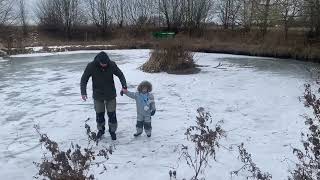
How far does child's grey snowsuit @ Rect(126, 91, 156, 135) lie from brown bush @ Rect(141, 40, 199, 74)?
30.6 feet

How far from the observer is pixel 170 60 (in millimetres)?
17969

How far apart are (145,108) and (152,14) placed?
39917 millimetres

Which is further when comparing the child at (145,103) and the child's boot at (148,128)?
the child's boot at (148,128)

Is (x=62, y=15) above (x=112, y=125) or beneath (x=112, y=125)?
above

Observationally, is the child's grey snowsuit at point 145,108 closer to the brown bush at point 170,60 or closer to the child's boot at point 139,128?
the child's boot at point 139,128

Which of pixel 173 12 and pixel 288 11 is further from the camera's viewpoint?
pixel 173 12

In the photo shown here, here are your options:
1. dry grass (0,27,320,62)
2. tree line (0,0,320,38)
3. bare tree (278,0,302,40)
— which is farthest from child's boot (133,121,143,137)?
tree line (0,0,320,38)

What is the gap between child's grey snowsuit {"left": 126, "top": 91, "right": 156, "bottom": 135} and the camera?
8.12 metres

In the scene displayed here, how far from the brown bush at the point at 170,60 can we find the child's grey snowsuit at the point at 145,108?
30.6ft

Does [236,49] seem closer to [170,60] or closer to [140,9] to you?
[170,60]

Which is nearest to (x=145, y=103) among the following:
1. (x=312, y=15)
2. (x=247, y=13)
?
(x=312, y=15)

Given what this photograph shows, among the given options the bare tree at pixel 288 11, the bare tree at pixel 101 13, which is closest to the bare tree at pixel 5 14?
the bare tree at pixel 101 13

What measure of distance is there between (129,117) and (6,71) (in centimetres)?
1112

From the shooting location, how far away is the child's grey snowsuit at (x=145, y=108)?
320 inches
